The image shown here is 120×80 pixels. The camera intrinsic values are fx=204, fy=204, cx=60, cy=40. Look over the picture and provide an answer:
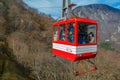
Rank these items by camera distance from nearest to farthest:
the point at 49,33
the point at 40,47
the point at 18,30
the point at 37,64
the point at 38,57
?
1. the point at 37,64
2. the point at 38,57
3. the point at 40,47
4. the point at 18,30
5. the point at 49,33

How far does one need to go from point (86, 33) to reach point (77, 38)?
70 cm

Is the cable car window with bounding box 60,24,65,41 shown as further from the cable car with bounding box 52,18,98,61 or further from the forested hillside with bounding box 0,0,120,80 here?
the forested hillside with bounding box 0,0,120,80

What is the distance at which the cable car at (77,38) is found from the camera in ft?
31.9

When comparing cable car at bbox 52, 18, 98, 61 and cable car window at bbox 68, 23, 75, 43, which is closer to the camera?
cable car at bbox 52, 18, 98, 61

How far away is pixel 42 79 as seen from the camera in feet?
124

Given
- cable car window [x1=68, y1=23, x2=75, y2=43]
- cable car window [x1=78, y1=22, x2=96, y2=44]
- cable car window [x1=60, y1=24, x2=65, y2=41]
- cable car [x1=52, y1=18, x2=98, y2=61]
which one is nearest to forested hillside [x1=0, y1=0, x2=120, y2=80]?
cable car window [x1=60, y1=24, x2=65, y2=41]

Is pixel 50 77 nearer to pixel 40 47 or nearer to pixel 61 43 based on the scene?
pixel 40 47

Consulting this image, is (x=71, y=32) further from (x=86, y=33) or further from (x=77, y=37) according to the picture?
(x=86, y=33)

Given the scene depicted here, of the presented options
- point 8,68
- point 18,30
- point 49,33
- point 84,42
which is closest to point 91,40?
point 84,42

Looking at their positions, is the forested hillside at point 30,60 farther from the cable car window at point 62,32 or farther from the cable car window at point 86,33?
the cable car window at point 86,33

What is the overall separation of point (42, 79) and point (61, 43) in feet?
91.2

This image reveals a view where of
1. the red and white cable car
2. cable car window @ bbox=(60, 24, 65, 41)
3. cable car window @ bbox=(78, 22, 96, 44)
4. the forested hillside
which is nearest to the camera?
the red and white cable car

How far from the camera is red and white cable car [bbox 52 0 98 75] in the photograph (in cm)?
971

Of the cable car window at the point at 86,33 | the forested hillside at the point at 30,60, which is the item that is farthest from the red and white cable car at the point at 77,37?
the forested hillside at the point at 30,60
